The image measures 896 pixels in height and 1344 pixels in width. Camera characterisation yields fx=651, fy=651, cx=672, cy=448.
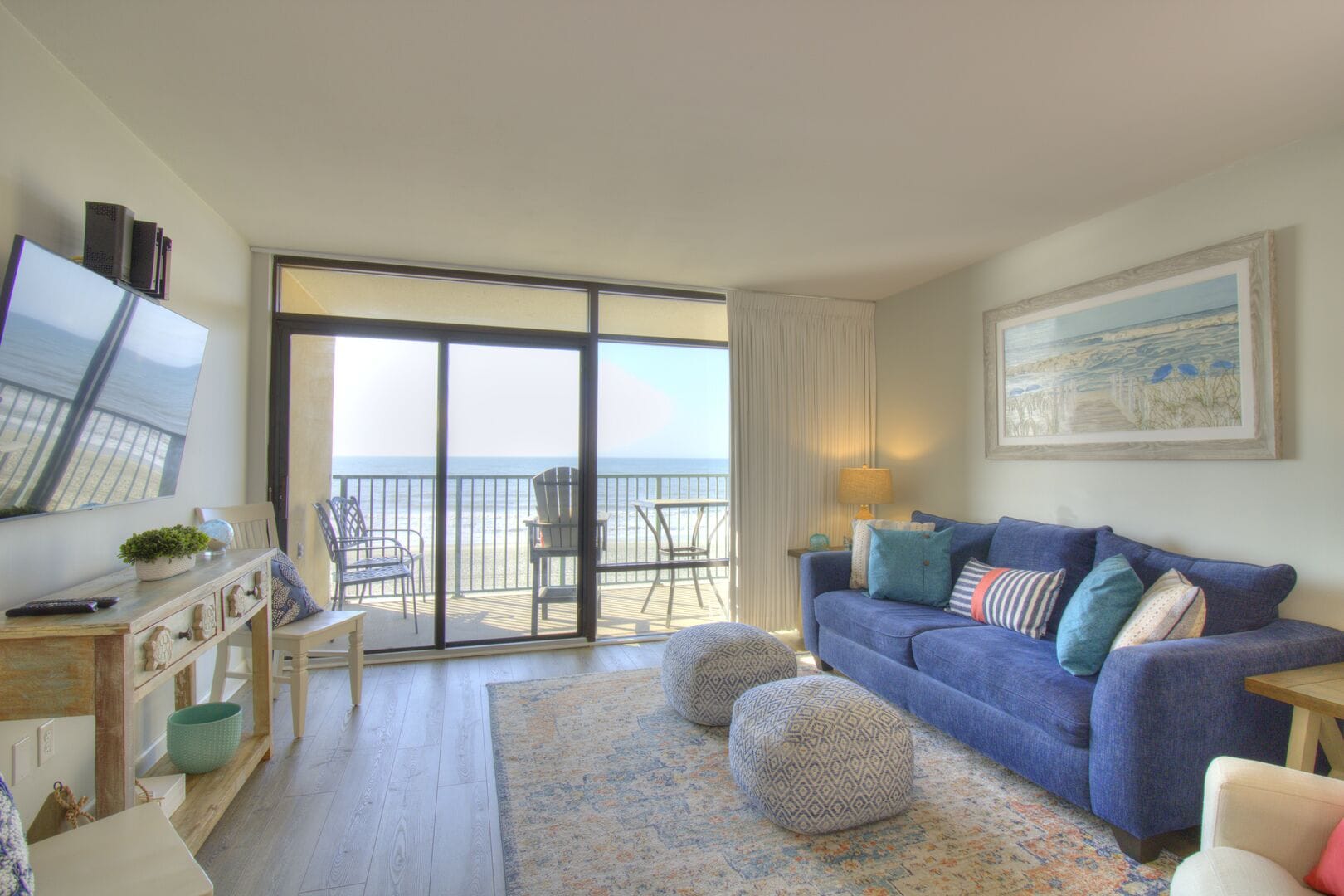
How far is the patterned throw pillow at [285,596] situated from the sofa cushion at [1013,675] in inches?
116

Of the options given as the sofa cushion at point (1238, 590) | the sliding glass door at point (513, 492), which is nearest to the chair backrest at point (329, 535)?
the sliding glass door at point (513, 492)

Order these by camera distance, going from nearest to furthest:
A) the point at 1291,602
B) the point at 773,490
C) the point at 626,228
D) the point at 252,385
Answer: the point at 1291,602, the point at 626,228, the point at 252,385, the point at 773,490

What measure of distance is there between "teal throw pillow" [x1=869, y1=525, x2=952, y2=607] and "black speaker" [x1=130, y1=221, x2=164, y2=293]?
11.5ft

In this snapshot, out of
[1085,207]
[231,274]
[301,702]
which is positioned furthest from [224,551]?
[1085,207]

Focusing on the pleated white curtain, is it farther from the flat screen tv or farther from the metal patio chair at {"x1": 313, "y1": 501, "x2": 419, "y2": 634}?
the flat screen tv

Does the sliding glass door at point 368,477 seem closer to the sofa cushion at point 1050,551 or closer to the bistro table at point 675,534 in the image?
the bistro table at point 675,534

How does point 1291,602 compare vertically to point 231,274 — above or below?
below

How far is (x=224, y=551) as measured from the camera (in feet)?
9.01

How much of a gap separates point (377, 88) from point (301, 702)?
2.59 meters

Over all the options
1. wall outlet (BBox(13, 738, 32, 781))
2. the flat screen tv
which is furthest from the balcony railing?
wall outlet (BBox(13, 738, 32, 781))

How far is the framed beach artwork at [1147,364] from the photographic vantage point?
8.59 feet

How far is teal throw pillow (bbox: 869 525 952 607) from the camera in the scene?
354 cm

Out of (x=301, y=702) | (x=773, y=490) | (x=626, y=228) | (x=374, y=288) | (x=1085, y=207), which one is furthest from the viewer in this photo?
(x=773, y=490)

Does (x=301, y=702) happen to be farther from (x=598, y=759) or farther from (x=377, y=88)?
(x=377, y=88)
